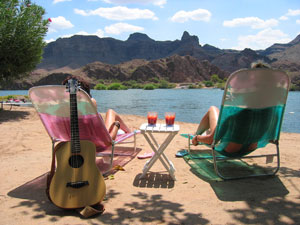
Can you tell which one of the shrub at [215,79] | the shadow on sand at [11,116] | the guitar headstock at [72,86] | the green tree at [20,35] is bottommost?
the shadow on sand at [11,116]

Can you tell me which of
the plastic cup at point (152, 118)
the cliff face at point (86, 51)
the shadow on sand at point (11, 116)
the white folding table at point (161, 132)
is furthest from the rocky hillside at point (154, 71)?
the white folding table at point (161, 132)

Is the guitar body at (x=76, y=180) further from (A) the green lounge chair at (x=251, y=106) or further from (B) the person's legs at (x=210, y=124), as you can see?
(B) the person's legs at (x=210, y=124)

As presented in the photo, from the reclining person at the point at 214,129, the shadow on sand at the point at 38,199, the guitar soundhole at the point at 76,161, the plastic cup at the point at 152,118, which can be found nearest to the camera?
the shadow on sand at the point at 38,199

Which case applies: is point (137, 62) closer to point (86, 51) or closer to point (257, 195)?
point (86, 51)

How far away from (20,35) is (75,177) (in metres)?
9.54

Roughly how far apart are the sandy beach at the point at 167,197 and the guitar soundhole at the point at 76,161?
0.40 metres

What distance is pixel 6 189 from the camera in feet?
10.2

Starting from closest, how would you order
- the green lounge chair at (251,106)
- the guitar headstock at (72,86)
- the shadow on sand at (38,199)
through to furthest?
the shadow on sand at (38,199) → the guitar headstock at (72,86) → the green lounge chair at (251,106)

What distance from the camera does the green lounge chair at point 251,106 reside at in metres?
3.05

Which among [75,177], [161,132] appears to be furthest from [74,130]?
[161,132]

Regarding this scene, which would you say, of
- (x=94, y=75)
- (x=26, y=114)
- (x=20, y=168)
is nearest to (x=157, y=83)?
(x=94, y=75)

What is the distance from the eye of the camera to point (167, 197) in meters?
2.89

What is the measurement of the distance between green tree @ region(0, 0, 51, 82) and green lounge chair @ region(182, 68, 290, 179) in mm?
9352

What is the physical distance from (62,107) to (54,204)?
43.4 inches
